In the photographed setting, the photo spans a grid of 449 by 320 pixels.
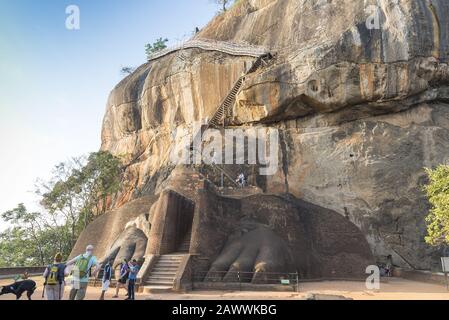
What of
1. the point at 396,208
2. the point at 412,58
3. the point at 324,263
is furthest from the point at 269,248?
the point at 412,58

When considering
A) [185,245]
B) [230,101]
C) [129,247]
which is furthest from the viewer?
[230,101]

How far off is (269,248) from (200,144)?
1390 cm

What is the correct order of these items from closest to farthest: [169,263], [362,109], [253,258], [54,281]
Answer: [54,281]
[169,263]
[253,258]
[362,109]

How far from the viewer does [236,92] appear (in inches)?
1106

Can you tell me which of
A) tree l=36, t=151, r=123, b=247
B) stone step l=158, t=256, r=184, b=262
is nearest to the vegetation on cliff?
tree l=36, t=151, r=123, b=247

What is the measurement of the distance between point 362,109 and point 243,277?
50.6ft

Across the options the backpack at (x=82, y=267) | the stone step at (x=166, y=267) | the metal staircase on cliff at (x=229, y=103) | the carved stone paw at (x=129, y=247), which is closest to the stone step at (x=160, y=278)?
the stone step at (x=166, y=267)

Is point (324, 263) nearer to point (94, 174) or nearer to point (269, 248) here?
point (269, 248)

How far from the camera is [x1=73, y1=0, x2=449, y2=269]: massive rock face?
74.0 feet

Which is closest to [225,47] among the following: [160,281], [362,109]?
[362,109]

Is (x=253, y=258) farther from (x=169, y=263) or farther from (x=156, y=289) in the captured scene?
(x=156, y=289)

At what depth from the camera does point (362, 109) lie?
24.6 meters
